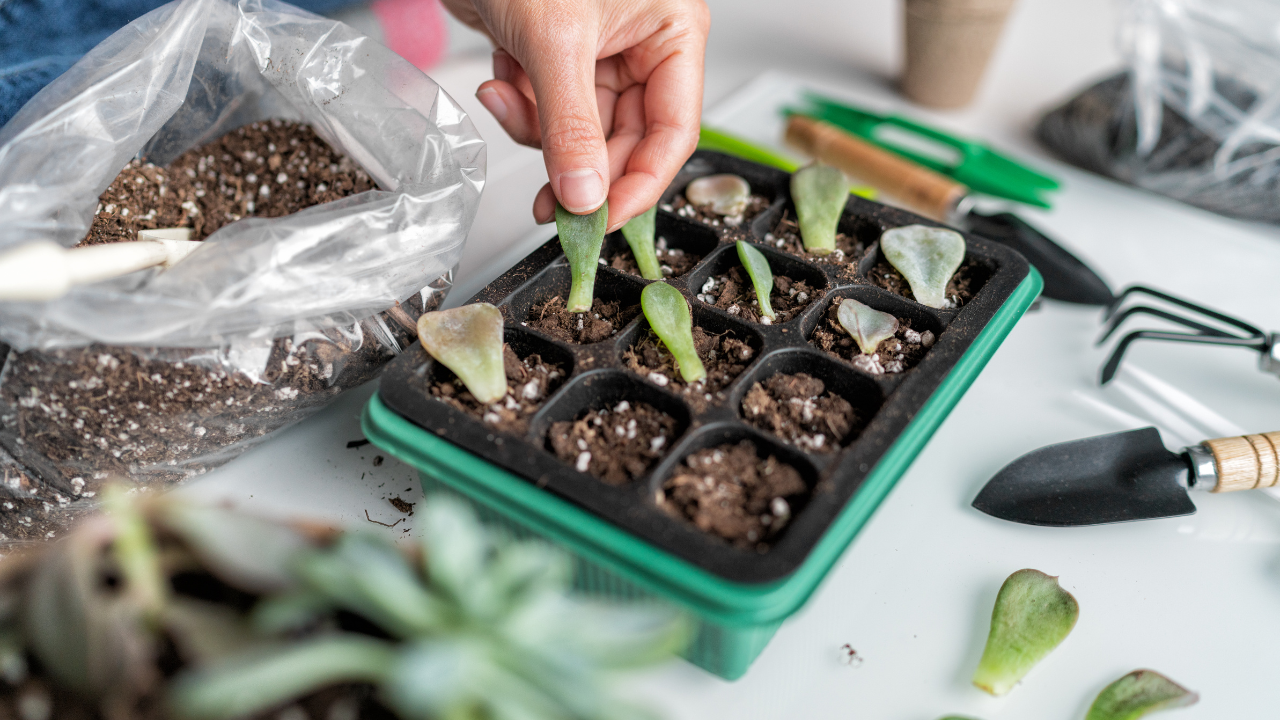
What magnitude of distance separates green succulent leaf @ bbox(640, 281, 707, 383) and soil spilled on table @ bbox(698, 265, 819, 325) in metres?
0.06

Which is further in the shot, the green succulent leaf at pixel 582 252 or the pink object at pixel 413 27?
the pink object at pixel 413 27

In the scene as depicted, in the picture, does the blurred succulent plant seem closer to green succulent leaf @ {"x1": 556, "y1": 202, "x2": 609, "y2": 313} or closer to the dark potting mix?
the dark potting mix

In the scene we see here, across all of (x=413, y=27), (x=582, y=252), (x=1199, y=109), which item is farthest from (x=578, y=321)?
(x=1199, y=109)

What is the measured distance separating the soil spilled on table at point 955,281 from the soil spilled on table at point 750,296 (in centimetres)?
7

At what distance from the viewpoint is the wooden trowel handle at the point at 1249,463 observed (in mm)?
651

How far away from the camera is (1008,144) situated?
1.23 meters

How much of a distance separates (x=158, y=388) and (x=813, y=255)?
59 cm

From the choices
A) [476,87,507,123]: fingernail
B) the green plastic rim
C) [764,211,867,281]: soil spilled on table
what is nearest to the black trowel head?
the green plastic rim

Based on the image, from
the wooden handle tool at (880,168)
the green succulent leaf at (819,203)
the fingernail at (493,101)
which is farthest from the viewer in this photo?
the wooden handle tool at (880,168)

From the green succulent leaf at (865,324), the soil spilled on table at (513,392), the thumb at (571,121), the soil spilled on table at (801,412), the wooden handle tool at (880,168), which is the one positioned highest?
the thumb at (571,121)

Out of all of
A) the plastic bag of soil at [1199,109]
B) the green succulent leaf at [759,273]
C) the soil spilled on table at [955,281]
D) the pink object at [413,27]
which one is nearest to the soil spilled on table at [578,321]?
the green succulent leaf at [759,273]

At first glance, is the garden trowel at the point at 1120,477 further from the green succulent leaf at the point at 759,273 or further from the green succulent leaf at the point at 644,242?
the green succulent leaf at the point at 644,242

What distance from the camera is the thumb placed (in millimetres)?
673

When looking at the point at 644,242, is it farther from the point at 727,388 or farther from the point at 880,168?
the point at 880,168
